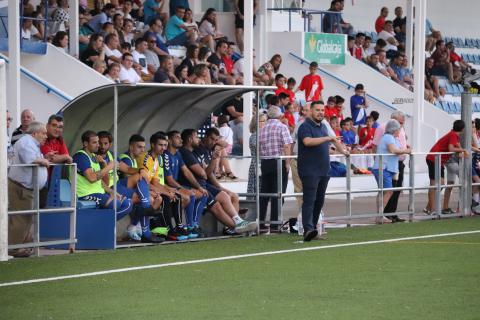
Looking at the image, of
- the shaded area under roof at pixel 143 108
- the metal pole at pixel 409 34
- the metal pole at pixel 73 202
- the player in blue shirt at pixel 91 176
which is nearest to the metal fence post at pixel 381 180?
the shaded area under roof at pixel 143 108

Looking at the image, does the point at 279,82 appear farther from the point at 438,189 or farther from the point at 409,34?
the point at 409,34

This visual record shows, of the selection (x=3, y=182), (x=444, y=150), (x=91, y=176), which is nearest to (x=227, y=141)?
(x=444, y=150)

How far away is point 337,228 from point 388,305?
854cm

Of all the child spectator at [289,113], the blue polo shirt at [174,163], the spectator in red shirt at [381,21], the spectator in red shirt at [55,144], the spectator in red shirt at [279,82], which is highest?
the spectator in red shirt at [381,21]

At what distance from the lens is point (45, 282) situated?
12.3 m

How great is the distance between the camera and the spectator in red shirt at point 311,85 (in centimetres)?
2875

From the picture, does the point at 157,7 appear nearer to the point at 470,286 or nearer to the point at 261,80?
the point at 261,80

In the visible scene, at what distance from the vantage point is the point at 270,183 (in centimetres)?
1883

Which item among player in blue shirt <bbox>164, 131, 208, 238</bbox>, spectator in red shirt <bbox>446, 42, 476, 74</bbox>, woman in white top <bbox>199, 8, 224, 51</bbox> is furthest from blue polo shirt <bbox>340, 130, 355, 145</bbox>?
spectator in red shirt <bbox>446, 42, 476, 74</bbox>

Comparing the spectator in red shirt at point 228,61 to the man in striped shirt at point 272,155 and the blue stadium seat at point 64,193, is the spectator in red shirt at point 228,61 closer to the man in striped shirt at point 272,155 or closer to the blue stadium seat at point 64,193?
the man in striped shirt at point 272,155

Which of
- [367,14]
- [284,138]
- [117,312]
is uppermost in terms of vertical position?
[367,14]

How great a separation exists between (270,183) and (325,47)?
1400cm

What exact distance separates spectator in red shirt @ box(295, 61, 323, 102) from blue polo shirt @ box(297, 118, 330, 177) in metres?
11.8

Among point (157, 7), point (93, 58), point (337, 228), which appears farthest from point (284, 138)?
point (157, 7)
